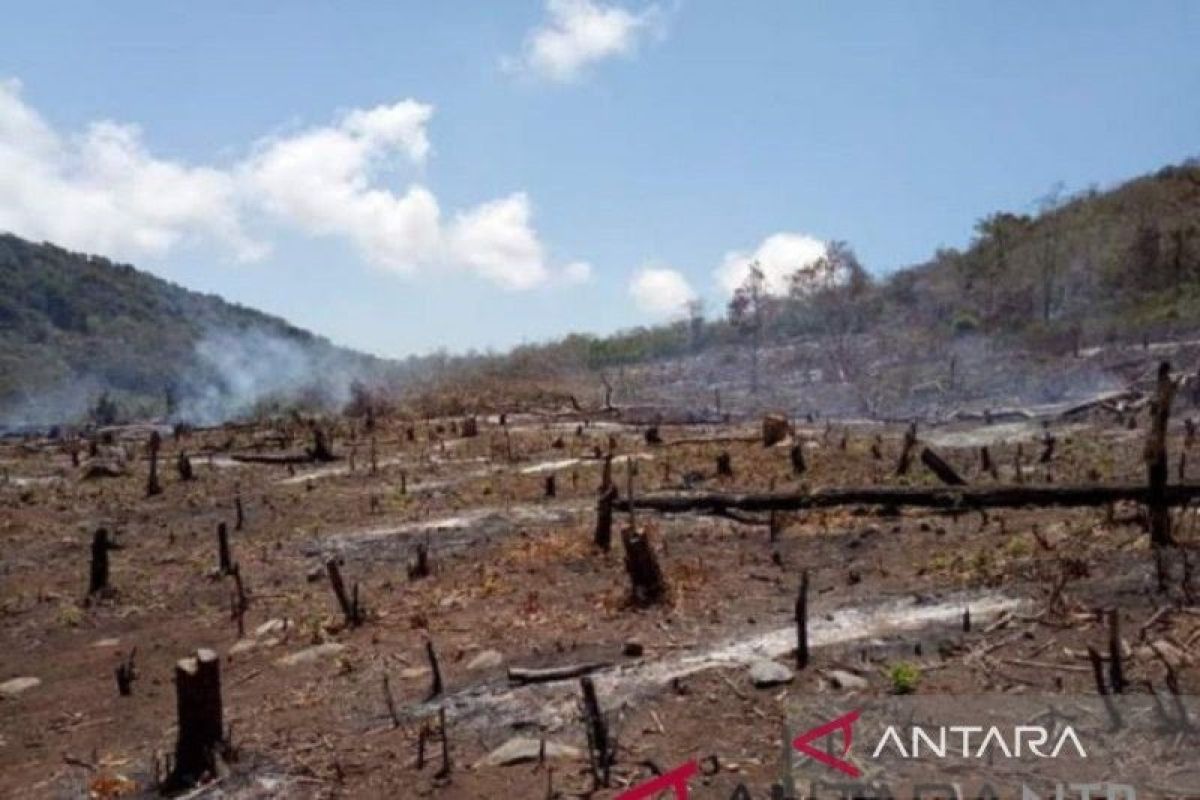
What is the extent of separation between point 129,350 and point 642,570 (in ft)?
233

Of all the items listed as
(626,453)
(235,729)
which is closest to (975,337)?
(626,453)

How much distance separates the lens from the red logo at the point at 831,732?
5.41 meters

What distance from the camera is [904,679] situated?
6422mm

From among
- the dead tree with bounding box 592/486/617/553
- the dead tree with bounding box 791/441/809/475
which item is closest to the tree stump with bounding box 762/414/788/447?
the dead tree with bounding box 791/441/809/475

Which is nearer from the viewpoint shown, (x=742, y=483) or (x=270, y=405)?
(x=742, y=483)

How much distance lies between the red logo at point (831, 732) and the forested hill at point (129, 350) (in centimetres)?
4244

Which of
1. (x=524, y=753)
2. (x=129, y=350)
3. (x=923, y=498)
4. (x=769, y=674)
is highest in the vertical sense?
(x=129, y=350)

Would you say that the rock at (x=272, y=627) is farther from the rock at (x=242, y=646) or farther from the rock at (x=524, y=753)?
the rock at (x=524, y=753)

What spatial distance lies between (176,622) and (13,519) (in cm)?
837

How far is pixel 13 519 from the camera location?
1723cm

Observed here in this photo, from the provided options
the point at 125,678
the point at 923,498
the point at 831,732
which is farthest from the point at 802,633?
the point at 125,678

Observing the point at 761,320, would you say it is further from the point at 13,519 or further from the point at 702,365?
the point at 13,519

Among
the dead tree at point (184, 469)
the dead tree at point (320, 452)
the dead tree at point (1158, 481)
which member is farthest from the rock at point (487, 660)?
the dead tree at point (320, 452)

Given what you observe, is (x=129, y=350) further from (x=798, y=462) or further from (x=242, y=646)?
(x=242, y=646)
